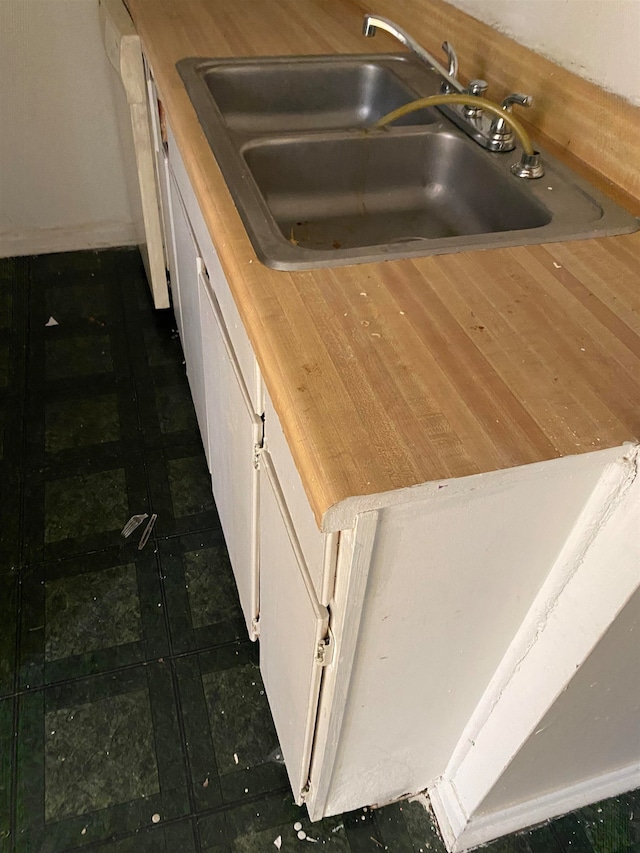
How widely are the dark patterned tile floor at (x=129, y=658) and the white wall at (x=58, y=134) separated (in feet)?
2.04

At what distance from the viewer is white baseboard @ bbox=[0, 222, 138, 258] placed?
7.83ft

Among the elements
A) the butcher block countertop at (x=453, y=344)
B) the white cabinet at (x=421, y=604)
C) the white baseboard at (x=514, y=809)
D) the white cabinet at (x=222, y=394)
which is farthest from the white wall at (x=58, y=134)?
the white baseboard at (x=514, y=809)

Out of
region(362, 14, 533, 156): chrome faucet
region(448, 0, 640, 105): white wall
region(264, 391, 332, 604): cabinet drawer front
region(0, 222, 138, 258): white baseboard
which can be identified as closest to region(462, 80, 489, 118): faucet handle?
region(362, 14, 533, 156): chrome faucet

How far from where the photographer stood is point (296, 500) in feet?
2.50

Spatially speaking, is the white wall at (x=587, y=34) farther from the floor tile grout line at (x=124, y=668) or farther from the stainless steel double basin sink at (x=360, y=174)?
the floor tile grout line at (x=124, y=668)

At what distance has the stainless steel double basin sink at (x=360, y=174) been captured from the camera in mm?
883

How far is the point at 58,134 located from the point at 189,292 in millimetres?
1174

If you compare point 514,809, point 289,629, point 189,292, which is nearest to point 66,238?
point 189,292

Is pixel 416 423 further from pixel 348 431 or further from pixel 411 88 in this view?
pixel 411 88

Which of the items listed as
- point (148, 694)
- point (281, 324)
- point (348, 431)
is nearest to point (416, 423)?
point (348, 431)

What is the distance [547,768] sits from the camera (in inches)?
41.8

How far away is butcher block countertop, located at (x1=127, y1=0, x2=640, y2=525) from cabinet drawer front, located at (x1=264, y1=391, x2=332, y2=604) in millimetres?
112

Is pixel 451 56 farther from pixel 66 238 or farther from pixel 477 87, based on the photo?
pixel 66 238

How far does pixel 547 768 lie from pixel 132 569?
3.10 feet
